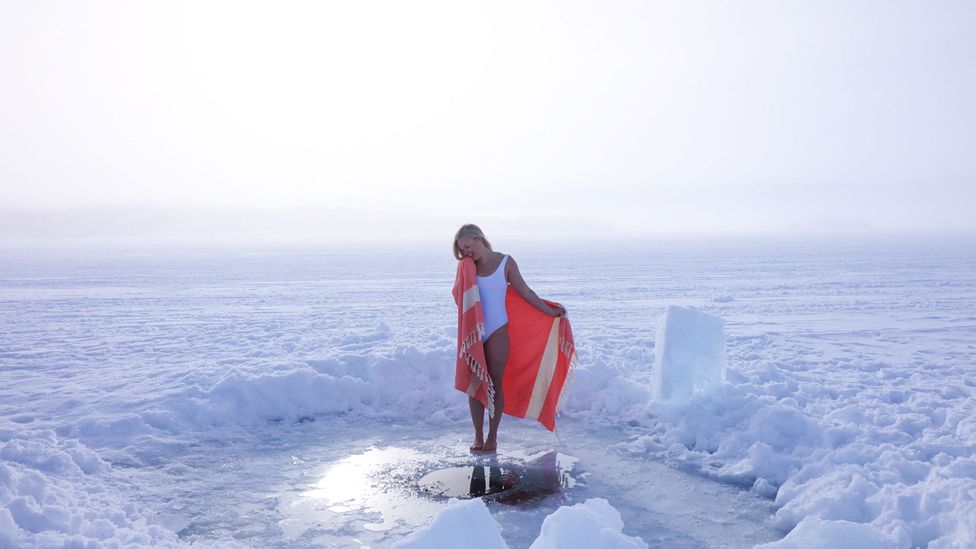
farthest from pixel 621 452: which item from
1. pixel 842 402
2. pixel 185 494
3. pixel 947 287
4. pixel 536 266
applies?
pixel 536 266

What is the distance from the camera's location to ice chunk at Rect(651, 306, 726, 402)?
6.06 metres

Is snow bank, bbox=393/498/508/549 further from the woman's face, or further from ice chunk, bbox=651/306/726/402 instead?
ice chunk, bbox=651/306/726/402

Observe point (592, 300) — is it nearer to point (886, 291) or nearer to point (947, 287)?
point (886, 291)

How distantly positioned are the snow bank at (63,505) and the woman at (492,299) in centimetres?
238

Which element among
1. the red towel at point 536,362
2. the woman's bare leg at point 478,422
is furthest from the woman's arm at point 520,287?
the woman's bare leg at point 478,422

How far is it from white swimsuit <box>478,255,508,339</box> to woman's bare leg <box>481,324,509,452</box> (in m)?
0.06

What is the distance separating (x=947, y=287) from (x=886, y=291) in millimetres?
2078

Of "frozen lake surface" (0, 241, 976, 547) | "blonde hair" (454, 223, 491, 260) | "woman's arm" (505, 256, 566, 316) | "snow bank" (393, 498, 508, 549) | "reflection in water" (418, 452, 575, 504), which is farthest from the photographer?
"woman's arm" (505, 256, 566, 316)

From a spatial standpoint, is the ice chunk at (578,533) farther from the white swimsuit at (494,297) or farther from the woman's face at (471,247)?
the woman's face at (471,247)

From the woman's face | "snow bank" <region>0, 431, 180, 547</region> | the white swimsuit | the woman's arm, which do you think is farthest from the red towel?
"snow bank" <region>0, 431, 180, 547</region>

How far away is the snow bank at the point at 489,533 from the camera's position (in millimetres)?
2920

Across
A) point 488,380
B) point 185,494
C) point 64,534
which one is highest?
point 488,380

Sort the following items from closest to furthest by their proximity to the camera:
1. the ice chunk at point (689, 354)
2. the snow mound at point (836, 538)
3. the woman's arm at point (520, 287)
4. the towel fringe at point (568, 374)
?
the snow mound at point (836, 538) < the woman's arm at point (520, 287) < the towel fringe at point (568, 374) < the ice chunk at point (689, 354)

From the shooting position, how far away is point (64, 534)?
→ 3236mm
